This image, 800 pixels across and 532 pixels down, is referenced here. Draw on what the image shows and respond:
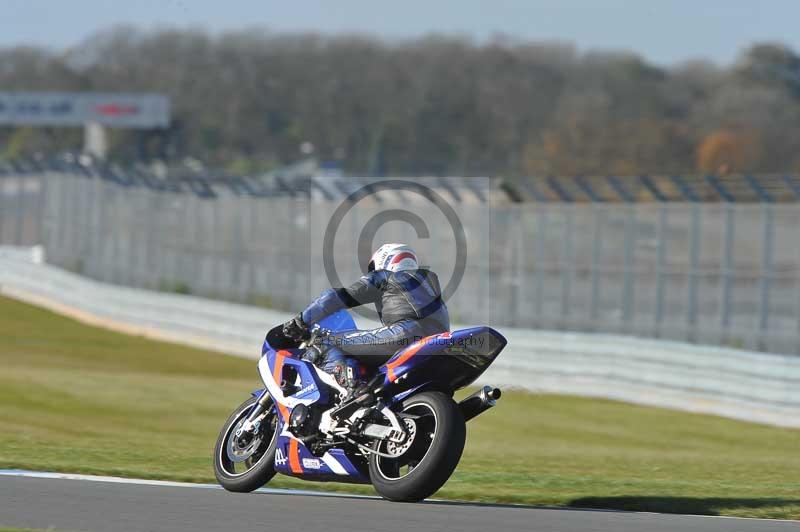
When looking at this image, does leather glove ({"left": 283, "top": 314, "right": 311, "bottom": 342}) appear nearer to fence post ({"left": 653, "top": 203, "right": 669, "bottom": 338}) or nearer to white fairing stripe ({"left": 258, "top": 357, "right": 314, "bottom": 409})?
white fairing stripe ({"left": 258, "top": 357, "right": 314, "bottom": 409})

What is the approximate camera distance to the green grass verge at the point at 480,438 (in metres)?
11.5

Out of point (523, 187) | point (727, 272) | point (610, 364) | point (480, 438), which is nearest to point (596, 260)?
point (523, 187)

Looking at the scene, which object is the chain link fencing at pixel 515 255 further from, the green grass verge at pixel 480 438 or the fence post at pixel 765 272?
the green grass verge at pixel 480 438

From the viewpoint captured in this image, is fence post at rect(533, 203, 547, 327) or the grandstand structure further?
fence post at rect(533, 203, 547, 327)

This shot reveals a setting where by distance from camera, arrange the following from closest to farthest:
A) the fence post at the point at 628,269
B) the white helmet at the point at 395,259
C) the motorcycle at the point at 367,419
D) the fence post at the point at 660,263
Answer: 1. the motorcycle at the point at 367,419
2. the white helmet at the point at 395,259
3. the fence post at the point at 660,263
4. the fence post at the point at 628,269

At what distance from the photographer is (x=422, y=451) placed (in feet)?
31.7

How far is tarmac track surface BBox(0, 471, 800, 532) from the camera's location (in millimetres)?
8633

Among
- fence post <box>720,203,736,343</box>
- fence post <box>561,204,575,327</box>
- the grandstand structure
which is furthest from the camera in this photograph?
fence post <box>561,204,575,327</box>

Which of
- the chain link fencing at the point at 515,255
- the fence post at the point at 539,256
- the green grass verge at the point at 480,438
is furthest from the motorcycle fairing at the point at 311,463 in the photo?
the fence post at the point at 539,256

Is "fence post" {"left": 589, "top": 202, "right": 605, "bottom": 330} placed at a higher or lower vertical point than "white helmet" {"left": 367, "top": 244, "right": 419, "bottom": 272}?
lower

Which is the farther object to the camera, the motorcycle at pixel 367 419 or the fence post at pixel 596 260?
the fence post at pixel 596 260

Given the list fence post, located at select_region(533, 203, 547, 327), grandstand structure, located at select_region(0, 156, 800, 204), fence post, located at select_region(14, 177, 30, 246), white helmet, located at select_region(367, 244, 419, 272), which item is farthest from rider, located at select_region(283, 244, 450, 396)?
fence post, located at select_region(14, 177, 30, 246)

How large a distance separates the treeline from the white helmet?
49496mm

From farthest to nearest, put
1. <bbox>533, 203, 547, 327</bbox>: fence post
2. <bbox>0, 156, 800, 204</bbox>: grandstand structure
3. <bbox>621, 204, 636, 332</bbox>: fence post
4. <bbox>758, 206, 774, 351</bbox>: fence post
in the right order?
<bbox>533, 203, 547, 327</bbox>: fence post < <bbox>621, 204, 636, 332</bbox>: fence post < <bbox>0, 156, 800, 204</bbox>: grandstand structure < <bbox>758, 206, 774, 351</bbox>: fence post
